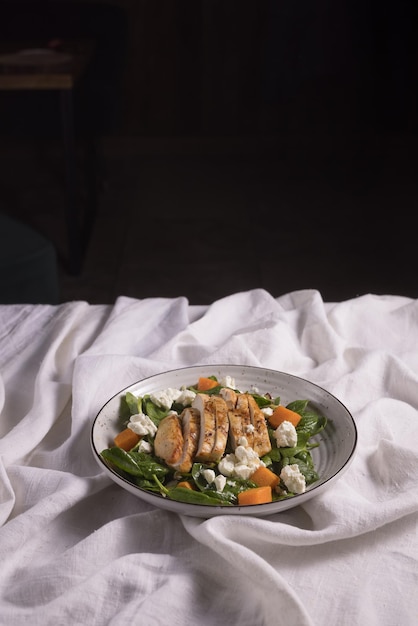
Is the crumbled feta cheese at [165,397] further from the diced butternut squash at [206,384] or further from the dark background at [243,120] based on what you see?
the dark background at [243,120]

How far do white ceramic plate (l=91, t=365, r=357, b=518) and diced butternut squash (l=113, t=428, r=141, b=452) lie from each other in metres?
0.02

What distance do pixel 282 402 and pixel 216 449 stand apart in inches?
9.5

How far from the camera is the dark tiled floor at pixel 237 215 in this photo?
3898 mm

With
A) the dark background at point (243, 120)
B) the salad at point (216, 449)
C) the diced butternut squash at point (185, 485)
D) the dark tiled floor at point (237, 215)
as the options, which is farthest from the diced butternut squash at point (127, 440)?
the dark background at point (243, 120)

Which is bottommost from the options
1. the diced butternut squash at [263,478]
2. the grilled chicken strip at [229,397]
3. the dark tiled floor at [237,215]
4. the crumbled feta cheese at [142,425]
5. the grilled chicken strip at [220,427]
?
the dark tiled floor at [237,215]

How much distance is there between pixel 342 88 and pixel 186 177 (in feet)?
4.21

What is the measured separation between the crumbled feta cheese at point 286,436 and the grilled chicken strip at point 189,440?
10 centimetres

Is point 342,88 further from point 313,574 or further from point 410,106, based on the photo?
point 313,574

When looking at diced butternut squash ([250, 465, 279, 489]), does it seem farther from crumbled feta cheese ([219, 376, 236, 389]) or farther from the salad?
crumbled feta cheese ([219, 376, 236, 389])

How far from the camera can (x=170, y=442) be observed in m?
0.94

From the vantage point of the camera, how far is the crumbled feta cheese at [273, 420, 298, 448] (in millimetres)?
980

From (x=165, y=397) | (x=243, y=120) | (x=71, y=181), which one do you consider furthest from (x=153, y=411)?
(x=243, y=120)

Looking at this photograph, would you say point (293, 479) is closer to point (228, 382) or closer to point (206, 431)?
point (206, 431)

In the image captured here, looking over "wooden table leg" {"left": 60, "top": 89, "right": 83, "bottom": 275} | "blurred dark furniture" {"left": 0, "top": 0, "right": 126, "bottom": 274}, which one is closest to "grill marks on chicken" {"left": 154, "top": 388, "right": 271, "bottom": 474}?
"wooden table leg" {"left": 60, "top": 89, "right": 83, "bottom": 275}
